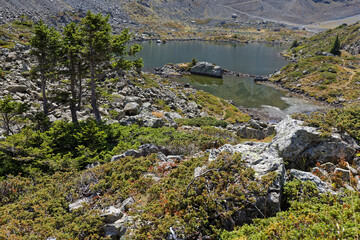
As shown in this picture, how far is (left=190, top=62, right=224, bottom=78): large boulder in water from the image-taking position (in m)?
72.1

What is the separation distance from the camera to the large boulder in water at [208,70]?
236 feet

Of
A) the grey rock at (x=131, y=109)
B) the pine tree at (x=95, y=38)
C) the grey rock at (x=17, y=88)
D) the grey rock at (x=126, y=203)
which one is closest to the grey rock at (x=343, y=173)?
the grey rock at (x=126, y=203)

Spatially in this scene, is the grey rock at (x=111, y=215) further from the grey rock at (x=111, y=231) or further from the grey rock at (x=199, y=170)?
the grey rock at (x=199, y=170)

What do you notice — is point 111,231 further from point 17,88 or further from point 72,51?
point 17,88

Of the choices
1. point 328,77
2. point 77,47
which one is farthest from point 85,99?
point 328,77

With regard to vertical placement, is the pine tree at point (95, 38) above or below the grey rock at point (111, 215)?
above

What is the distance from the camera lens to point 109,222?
6852mm

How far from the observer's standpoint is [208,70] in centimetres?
7306

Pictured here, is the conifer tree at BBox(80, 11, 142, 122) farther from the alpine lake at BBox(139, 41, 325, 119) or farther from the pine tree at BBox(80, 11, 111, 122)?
the alpine lake at BBox(139, 41, 325, 119)

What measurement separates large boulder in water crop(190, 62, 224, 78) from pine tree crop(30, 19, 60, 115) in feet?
197

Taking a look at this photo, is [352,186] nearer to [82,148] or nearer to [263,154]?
[263,154]

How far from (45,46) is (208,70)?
61.4 m

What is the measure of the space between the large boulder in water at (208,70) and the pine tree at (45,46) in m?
60.2

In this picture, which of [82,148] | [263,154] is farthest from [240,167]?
[82,148]
